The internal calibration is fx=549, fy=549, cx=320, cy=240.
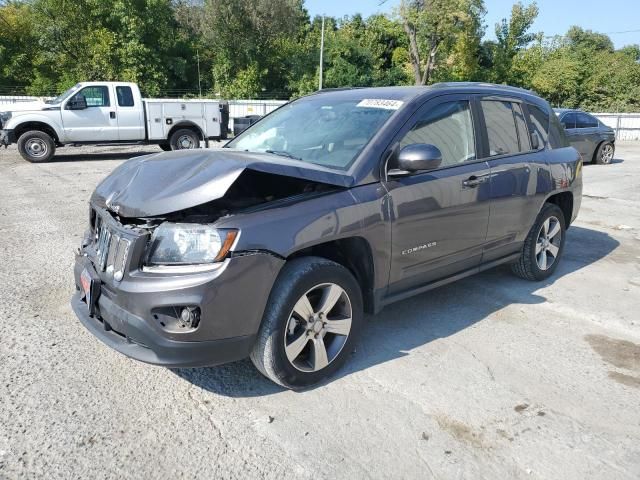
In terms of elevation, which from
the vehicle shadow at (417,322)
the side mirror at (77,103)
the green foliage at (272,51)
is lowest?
the vehicle shadow at (417,322)

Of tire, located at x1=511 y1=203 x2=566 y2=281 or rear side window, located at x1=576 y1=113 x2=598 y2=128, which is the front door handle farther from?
rear side window, located at x1=576 y1=113 x2=598 y2=128

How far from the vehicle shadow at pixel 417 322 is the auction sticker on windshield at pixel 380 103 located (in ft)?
5.29

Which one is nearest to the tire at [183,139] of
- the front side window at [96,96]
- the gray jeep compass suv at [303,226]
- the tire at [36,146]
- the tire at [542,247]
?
the front side window at [96,96]

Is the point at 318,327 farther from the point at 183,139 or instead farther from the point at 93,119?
the point at 183,139

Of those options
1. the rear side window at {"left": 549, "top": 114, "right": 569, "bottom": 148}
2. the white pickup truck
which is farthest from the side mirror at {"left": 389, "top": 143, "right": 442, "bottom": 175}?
the white pickup truck

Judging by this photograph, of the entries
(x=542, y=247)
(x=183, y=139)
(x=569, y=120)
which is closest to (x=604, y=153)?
(x=569, y=120)

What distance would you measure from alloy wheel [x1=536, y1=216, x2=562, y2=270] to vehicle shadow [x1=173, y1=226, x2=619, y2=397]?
21 cm

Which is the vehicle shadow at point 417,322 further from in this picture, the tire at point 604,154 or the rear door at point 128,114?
the rear door at point 128,114

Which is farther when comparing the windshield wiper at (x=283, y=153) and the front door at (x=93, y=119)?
the front door at (x=93, y=119)

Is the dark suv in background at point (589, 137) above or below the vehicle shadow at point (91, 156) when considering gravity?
above

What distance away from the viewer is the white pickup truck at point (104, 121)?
13961 millimetres

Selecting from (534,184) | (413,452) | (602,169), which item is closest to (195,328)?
(413,452)

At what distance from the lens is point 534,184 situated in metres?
4.81

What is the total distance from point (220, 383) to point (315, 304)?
2.45 ft
